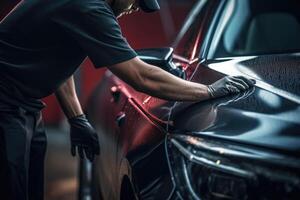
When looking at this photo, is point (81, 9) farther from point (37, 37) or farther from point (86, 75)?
point (86, 75)

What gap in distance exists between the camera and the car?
1764 mm

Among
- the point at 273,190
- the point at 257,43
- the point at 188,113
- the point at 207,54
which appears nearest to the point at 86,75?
the point at 257,43

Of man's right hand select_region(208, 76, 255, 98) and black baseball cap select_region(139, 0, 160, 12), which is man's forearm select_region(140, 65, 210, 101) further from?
black baseball cap select_region(139, 0, 160, 12)

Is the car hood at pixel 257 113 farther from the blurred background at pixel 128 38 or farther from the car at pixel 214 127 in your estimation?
the blurred background at pixel 128 38

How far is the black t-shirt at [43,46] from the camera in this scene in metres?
2.39

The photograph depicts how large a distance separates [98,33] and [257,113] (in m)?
0.71

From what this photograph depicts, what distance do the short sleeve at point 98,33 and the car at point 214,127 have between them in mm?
244

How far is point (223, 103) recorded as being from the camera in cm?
214

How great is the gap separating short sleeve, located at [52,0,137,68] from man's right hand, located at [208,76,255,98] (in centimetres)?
33

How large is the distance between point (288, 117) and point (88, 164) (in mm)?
2380

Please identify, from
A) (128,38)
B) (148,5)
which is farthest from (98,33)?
(128,38)

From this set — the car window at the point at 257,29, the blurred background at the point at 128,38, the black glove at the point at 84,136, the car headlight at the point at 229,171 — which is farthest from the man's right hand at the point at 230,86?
the blurred background at the point at 128,38

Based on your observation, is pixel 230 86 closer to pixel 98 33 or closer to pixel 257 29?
pixel 98 33

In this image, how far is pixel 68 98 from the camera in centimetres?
310
